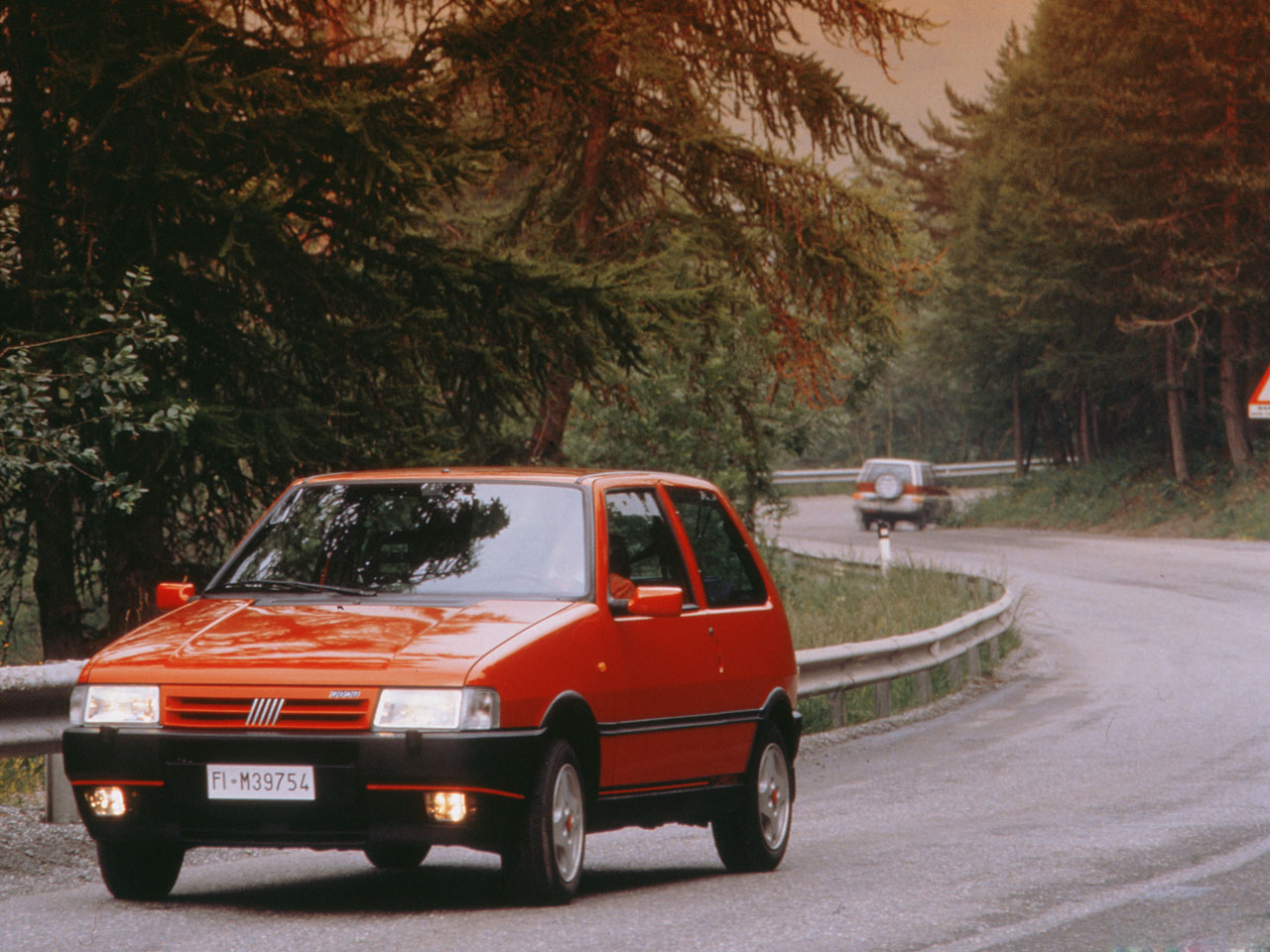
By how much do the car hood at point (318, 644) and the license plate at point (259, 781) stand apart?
294 mm

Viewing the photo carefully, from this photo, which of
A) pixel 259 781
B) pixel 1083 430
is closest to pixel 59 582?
pixel 259 781

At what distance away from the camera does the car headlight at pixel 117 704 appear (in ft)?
20.6

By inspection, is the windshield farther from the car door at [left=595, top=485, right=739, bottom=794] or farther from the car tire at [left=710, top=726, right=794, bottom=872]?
the car tire at [left=710, top=726, right=794, bottom=872]

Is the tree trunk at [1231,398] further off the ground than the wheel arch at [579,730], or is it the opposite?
the tree trunk at [1231,398]

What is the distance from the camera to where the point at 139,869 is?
661 cm

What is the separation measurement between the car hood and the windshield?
0.68 ft

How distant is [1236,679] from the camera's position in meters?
17.2

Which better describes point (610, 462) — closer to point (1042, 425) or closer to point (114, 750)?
point (114, 750)

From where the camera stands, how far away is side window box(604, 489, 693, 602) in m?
7.45

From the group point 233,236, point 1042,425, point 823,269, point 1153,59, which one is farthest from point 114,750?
point 1042,425

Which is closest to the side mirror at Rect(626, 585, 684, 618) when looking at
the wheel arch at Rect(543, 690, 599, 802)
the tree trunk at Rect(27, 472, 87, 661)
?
the wheel arch at Rect(543, 690, 599, 802)

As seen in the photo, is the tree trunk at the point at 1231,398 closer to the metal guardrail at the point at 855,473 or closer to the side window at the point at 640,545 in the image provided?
the metal guardrail at the point at 855,473

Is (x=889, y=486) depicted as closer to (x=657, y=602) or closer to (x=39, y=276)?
(x=39, y=276)

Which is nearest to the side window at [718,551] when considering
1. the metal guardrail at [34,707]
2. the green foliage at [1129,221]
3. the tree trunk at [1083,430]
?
the metal guardrail at [34,707]
